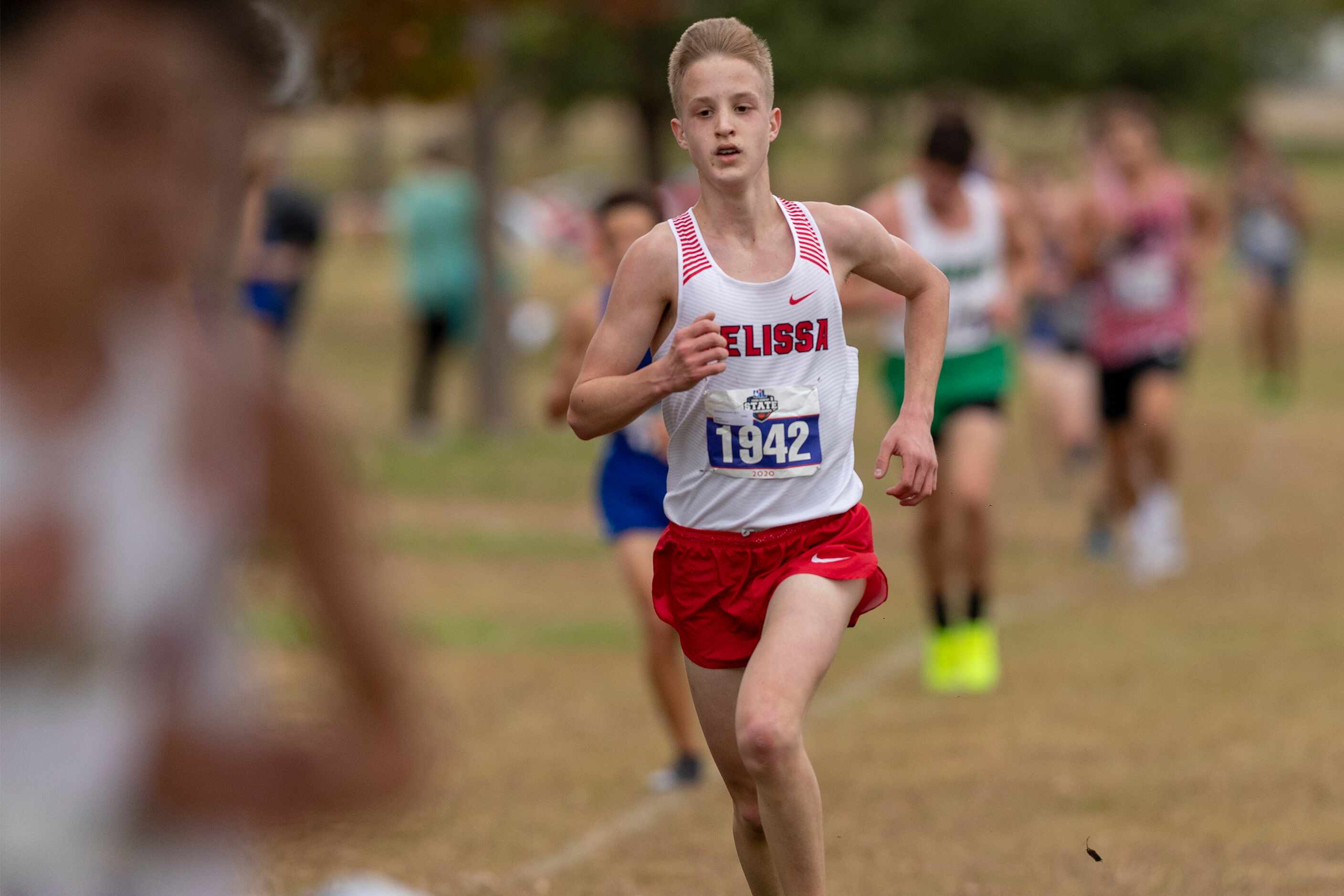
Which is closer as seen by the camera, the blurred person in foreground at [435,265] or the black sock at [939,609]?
the black sock at [939,609]

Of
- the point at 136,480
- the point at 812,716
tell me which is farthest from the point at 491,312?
the point at 136,480

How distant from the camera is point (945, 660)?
888cm

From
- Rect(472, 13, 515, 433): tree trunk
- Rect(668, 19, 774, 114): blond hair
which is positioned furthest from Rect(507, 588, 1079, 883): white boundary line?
Rect(472, 13, 515, 433): tree trunk

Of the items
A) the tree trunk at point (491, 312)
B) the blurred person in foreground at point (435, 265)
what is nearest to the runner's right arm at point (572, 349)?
the blurred person in foreground at point (435, 265)

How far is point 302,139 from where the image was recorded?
90125 millimetres

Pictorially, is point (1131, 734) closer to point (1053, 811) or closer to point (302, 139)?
point (1053, 811)

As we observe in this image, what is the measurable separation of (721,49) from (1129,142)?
26.4 ft

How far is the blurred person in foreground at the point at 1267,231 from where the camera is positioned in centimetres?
2181

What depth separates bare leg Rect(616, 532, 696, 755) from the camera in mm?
7062

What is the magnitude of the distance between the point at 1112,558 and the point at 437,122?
7157cm

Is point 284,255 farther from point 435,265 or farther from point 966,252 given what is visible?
point 435,265

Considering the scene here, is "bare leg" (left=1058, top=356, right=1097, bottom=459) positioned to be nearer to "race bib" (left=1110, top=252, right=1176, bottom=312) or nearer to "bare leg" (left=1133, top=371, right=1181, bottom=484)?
"bare leg" (left=1133, top=371, right=1181, bottom=484)

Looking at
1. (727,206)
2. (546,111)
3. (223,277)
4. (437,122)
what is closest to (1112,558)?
(727,206)

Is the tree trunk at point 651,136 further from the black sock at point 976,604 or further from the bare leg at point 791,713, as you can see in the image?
the bare leg at point 791,713
